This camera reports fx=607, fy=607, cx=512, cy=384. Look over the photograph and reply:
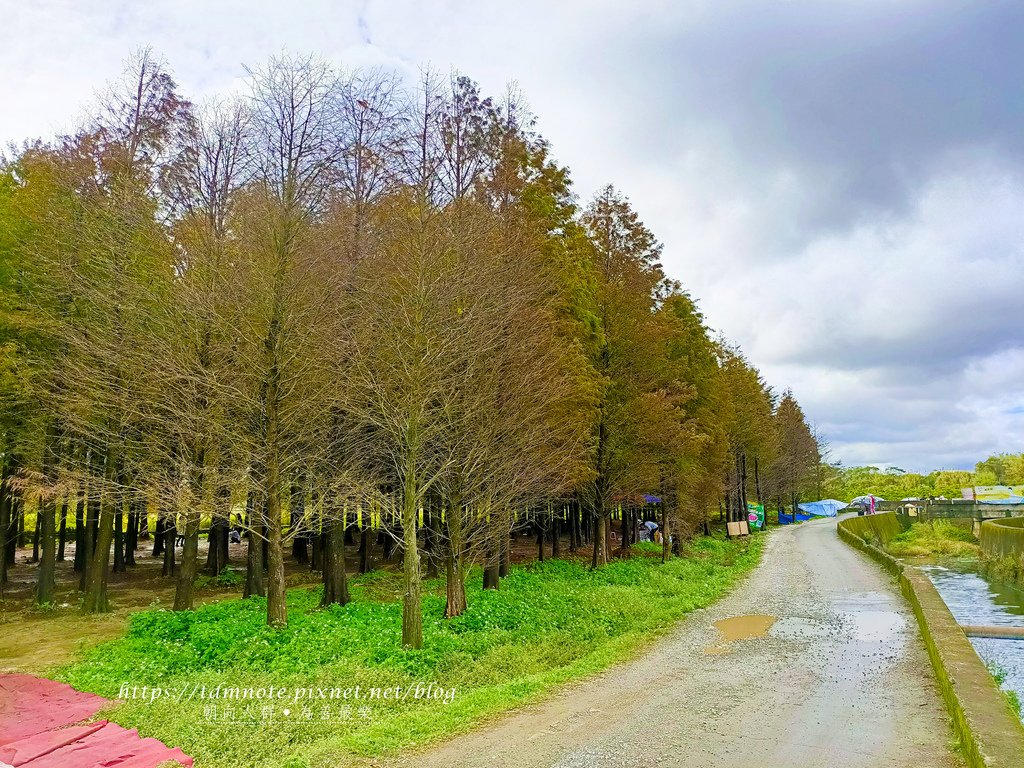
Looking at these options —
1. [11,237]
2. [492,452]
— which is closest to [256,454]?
[492,452]

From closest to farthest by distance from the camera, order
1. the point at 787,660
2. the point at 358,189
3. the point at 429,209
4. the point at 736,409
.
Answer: the point at 787,660 → the point at 429,209 → the point at 358,189 → the point at 736,409

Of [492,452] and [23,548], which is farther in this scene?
[23,548]

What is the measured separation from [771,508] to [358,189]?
58.8 metres

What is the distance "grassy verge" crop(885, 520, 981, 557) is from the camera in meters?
35.2

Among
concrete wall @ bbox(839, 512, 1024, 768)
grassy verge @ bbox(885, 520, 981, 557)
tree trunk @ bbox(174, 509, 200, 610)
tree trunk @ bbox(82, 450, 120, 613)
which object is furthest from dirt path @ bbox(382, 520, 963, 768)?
grassy verge @ bbox(885, 520, 981, 557)

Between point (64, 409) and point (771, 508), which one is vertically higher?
point (64, 409)

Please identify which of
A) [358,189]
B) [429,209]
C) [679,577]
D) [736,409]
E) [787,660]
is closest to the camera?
[787,660]

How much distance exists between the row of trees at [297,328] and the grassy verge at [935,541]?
2891cm

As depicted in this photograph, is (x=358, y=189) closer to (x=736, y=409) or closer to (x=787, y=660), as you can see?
(x=787, y=660)

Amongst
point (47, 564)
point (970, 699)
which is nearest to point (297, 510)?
point (47, 564)

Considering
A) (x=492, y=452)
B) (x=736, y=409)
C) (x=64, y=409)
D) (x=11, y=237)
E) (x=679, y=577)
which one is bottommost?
(x=679, y=577)

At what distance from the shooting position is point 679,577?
1936cm

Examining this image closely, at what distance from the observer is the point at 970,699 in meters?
6.47

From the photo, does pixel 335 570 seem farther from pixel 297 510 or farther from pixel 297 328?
pixel 297 328
